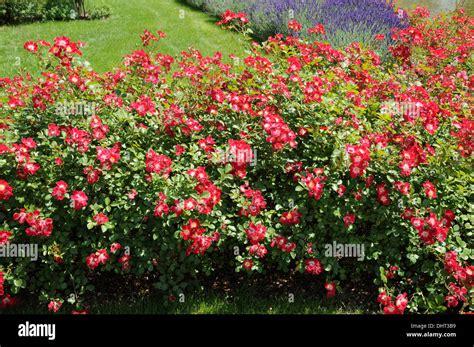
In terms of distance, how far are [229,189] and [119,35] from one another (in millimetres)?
7102

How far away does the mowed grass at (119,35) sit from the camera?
807cm

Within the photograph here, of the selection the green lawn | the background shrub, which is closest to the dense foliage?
the background shrub

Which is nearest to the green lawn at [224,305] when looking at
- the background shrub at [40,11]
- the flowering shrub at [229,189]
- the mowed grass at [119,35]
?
the flowering shrub at [229,189]

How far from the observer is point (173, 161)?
329cm

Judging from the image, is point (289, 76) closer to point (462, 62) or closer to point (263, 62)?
point (263, 62)

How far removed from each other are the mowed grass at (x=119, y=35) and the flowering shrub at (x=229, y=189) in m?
4.42

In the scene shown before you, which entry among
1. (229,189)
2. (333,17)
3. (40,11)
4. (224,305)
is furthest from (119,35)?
(224,305)

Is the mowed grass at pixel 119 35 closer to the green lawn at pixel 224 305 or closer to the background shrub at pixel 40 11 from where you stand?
the background shrub at pixel 40 11

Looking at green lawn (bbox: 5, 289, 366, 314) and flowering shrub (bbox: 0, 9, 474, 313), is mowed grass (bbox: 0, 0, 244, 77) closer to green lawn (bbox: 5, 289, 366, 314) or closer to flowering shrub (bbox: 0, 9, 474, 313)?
flowering shrub (bbox: 0, 9, 474, 313)

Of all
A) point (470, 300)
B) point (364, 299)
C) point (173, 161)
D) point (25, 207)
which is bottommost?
point (364, 299)

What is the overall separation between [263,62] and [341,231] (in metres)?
1.62

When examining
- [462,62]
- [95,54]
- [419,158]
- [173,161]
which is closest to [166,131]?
[173,161]

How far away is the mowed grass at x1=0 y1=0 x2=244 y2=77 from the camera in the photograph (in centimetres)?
807

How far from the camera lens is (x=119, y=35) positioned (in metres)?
9.49
